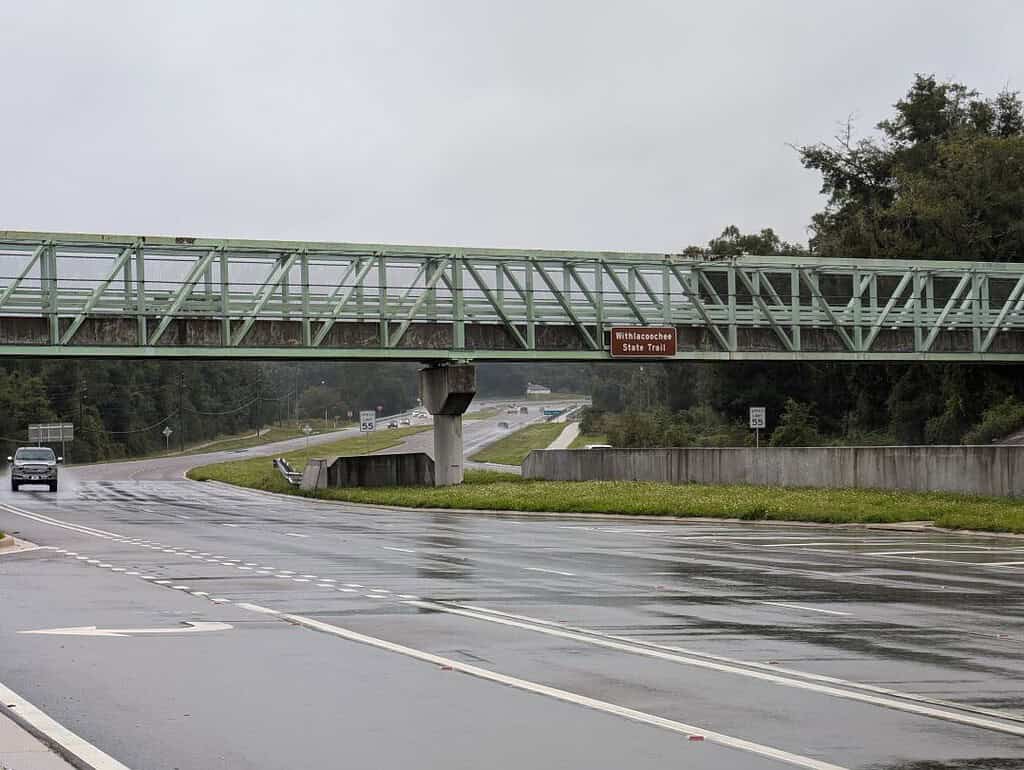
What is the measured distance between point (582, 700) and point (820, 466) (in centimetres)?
3276

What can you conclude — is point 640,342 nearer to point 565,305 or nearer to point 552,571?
point 565,305

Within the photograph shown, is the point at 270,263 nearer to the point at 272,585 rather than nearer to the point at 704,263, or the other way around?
the point at 704,263

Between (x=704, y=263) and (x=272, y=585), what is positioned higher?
(x=704, y=263)

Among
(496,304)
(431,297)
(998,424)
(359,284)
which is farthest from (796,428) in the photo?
(359,284)

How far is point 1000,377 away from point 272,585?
182 feet

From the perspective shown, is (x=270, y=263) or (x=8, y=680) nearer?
(x=8, y=680)

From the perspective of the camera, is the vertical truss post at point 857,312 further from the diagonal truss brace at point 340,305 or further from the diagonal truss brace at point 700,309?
the diagonal truss brace at point 340,305

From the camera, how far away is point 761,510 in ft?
120

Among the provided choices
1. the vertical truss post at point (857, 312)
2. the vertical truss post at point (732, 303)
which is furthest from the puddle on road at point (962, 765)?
the vertical truss post at point (857, 312)

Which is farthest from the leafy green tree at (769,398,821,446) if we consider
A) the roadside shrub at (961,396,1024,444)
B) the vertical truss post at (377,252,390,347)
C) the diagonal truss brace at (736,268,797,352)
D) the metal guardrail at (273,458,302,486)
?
the vertical truss post at (377,252,390,347)

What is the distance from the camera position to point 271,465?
94.8m

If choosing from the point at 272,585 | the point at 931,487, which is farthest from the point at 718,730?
the point at 931,487

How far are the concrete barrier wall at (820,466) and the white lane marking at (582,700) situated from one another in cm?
2435

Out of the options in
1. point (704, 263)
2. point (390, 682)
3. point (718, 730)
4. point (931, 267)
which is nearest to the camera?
point (718, 730)
